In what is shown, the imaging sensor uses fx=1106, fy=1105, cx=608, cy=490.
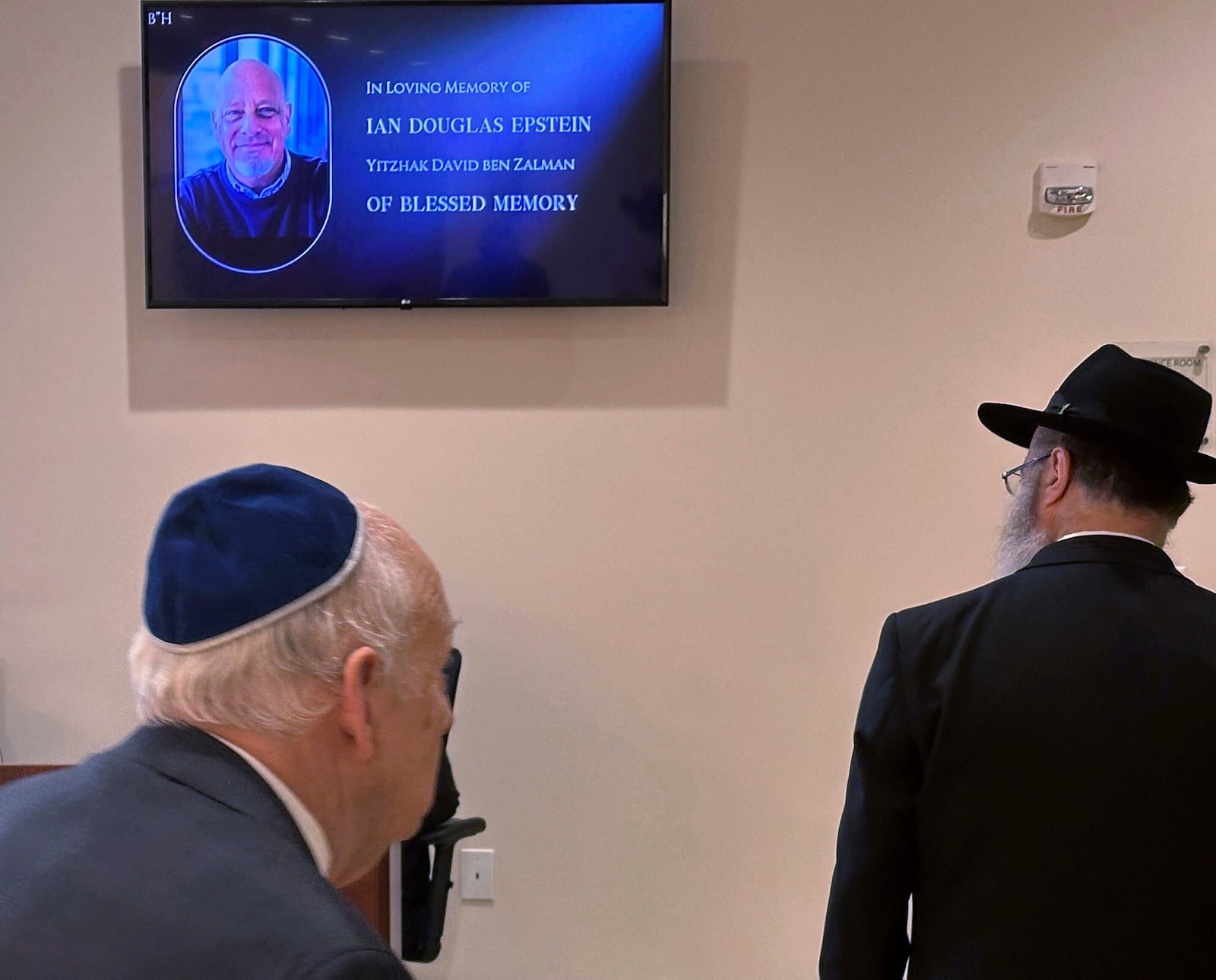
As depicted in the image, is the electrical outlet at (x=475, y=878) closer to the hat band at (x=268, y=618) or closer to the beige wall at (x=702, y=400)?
the beige wall at (x=702, y=400)

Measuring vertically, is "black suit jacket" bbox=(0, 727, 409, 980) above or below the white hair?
below

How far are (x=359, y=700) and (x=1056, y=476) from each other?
1.21 metres

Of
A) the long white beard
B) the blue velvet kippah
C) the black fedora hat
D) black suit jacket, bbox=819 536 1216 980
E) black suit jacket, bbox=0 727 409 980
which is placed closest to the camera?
black suit jacket, bbox=0 727 409 980

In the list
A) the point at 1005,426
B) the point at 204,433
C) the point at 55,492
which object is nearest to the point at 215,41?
the point at 204,433

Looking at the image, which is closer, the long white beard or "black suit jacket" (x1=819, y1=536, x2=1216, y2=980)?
"black suit jacket" (x1=819, y1=536, x2=1216, y2=980)

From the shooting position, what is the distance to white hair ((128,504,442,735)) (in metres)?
0.97

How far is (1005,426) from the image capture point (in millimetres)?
1965

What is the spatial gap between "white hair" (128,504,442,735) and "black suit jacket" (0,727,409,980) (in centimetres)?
5

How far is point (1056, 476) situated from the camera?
68.9 inches

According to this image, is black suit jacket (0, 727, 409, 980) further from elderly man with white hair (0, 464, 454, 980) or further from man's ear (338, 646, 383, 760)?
man's ear (338, 646, 383, 760)

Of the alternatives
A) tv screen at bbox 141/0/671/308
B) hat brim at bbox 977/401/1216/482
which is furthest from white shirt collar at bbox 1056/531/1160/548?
tv screen at bbox 141/0/671/308

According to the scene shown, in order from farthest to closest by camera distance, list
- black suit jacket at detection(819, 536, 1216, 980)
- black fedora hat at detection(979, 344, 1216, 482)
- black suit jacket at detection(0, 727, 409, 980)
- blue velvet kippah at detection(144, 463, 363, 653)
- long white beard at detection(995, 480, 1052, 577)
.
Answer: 1. long white beard at detection(995, 480, 1052, 577)
2. black fedora hat at detection(979, 344, 1216, 482)
3. black suit jacket at detection(819, 536, 1216, 980)
4. blue velvet kippah at detection(144, 463, 363, 653)
5. black suit jacket at detection(0, 727, 409, 980)

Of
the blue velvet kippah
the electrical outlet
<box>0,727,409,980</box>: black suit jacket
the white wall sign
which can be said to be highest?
the white wall sign

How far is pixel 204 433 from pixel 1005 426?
1.88m
